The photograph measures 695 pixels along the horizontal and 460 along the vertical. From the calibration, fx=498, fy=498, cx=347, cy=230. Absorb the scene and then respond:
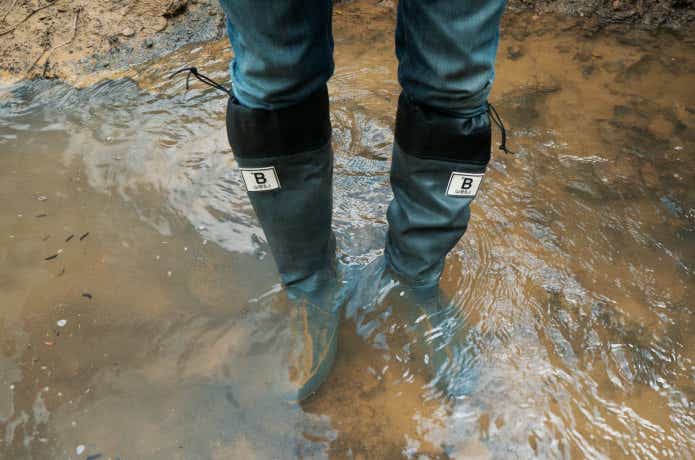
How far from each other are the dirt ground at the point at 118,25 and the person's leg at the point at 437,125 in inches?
69.7

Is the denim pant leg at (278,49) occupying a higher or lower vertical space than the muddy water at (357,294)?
higher

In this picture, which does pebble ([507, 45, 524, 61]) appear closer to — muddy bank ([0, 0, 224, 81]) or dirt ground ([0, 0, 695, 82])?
dirt ground ([0, 0, 695, 82])

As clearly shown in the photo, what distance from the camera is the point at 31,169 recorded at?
1.76 meters

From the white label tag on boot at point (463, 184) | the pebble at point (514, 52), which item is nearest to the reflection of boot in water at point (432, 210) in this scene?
the white label tag on boot at point (463, 184)

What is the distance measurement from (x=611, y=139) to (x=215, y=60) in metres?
1.68

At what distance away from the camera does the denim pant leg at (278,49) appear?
2.43 ft

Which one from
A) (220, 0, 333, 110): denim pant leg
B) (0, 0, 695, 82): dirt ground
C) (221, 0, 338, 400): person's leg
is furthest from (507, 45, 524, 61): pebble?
(220, 0, 333, 110): denim pant leg

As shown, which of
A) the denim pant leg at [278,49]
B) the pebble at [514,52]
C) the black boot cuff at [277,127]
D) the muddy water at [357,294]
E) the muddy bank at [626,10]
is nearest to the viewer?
the denim pant leg at [278,49]

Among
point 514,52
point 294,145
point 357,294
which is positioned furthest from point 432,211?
point 514,52

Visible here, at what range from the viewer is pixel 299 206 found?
103 cm

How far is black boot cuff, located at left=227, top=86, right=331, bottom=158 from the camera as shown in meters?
0.90

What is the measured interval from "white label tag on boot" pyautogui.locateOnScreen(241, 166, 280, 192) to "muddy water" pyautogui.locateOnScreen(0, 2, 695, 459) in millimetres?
476

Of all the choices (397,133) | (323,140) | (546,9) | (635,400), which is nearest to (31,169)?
(323,140)

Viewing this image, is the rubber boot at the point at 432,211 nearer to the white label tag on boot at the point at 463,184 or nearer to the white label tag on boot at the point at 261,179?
the white label tag on boot at the point at 463,184
